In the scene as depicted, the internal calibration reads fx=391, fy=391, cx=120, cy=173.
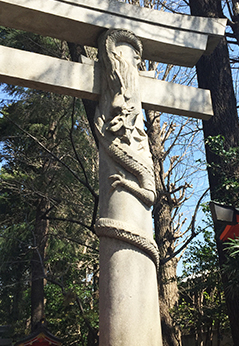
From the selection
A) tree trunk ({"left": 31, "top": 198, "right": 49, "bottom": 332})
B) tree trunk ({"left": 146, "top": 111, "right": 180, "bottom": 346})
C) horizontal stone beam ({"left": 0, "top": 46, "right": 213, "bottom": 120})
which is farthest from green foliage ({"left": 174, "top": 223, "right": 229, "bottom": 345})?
tree trunk ({"left": 31, "top": 198, "right": 49, "bottom": 332})

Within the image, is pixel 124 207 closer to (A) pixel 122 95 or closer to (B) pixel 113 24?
(A) pixel 122 95

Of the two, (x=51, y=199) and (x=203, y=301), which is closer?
(x=203, y=301)

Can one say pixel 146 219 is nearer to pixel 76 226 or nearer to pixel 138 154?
pixel 138 154

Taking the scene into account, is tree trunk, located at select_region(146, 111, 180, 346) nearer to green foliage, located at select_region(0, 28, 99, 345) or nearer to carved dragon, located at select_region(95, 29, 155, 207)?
green foliage, located at select_region(0, 28, 99, 345)

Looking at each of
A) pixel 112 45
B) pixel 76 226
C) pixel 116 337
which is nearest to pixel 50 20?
pixel 112 45

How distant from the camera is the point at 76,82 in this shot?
364 centimetres

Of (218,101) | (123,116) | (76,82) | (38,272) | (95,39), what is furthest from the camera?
(38,272)

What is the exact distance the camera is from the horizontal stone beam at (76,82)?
3529 mm

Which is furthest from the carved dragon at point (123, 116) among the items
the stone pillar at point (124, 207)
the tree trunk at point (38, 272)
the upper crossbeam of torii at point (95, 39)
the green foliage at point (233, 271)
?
the tree trunk at point (38, 272)

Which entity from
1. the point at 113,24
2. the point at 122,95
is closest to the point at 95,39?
the point at 113,24

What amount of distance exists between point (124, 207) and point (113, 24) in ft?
6.24

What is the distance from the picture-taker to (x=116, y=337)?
2582 millimetres

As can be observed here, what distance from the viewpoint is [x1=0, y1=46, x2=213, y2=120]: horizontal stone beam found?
353 cm

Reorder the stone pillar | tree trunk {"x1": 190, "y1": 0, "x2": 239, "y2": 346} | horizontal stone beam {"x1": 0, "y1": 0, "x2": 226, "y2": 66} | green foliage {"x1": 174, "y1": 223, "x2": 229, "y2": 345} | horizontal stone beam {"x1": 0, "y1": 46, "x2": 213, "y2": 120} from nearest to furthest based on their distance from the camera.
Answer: the stone pillar → horizontal stone beam {"x1": 0, "y1": 46, "x2": 213, "y2": 120} → horizontal stone beam {"x1": 0, "y1": 0, "x2": 226, "y2": 66} → tree trunk {"x1": 190, "y1": 0, "x2": 239, "y2": 346} → green foliage {"x1": 174, "y1": 223, "x2": 229, "y2": 345}
